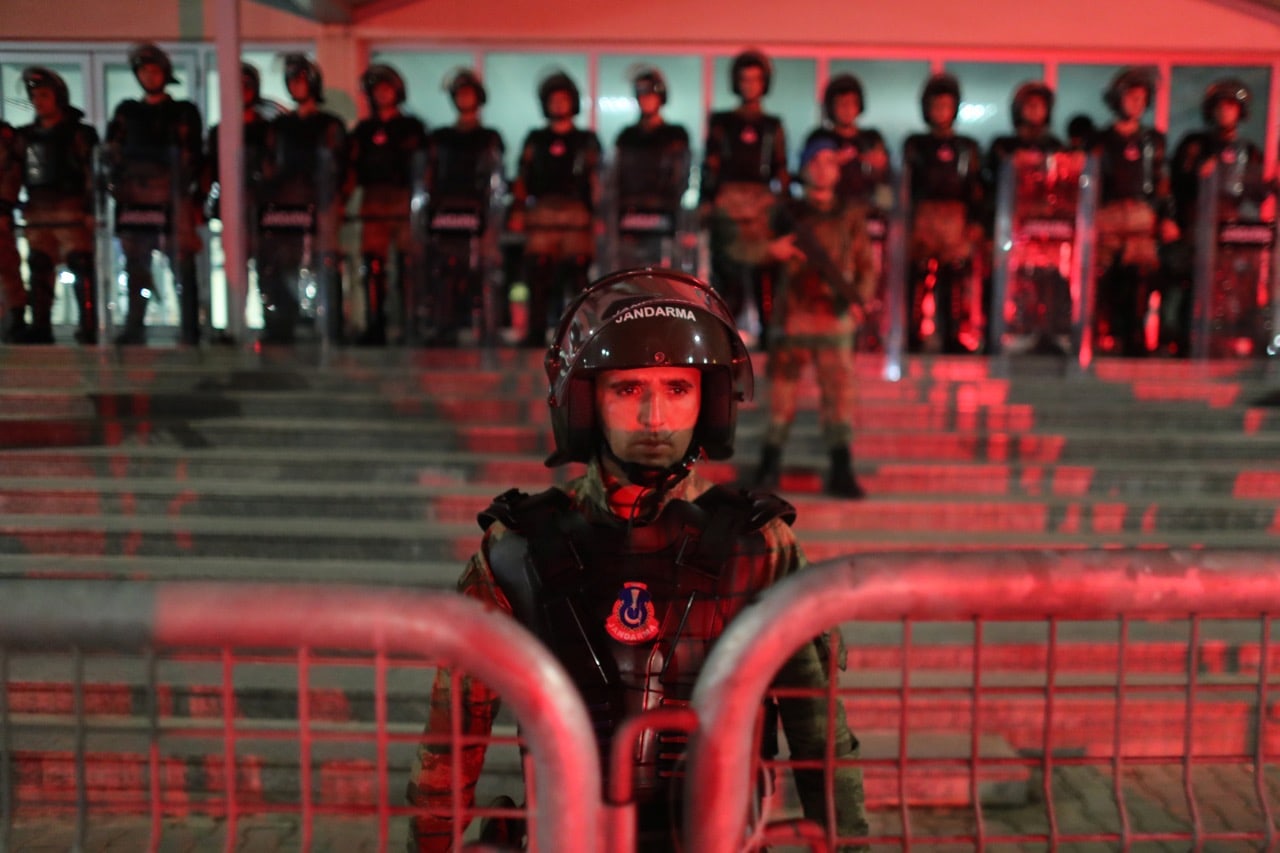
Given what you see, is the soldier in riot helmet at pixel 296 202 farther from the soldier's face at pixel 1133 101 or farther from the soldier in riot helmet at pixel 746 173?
the soldier's face at pixel 1133 101

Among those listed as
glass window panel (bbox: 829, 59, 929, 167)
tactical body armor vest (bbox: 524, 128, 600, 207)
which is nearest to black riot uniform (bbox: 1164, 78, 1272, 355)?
glass window panel (bbox: 829, 59, 929, 167)

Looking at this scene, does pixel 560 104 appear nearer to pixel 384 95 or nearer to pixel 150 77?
pixel 384 95

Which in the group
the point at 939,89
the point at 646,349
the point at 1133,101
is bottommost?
the point at 646,349

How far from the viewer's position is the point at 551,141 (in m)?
6.82

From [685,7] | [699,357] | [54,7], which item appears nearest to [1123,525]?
[699,357]

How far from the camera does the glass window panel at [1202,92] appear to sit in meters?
9.20

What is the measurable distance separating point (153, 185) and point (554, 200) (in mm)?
3232

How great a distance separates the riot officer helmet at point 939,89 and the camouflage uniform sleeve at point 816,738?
669 centimetres

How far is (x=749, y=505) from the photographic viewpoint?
1497 mm

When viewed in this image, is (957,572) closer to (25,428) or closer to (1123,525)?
(1123,525)

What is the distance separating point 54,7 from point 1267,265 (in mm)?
12014

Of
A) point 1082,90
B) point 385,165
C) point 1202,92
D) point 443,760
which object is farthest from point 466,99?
point 1202,92

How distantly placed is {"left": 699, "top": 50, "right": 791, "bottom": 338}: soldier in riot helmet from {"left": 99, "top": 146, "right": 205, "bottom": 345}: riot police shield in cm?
430

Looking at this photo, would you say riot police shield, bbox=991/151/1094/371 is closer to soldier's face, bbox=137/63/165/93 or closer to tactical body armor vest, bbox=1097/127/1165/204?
Result: tactical body armor vest, bbox=1097/127/1165/204
